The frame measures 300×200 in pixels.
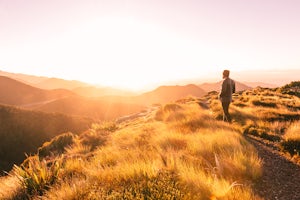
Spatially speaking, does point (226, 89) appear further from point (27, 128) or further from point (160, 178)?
point (27, 128)

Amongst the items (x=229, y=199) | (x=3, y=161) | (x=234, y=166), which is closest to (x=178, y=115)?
(x=234, y=166)

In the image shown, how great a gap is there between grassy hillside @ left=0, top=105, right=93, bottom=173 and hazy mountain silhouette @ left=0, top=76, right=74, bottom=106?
64.1 metres

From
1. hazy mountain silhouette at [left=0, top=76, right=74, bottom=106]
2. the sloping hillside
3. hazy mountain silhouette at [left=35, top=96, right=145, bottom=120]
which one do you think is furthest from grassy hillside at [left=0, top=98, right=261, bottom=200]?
hazy mountain silhouette at [left=0, top=76, right=74, bottom=106]

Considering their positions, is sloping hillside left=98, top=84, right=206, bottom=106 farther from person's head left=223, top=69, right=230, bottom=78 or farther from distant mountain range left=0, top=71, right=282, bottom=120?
person's head left=223, top=69, right=230, bottom=78

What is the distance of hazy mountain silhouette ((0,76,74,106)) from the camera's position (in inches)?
4813

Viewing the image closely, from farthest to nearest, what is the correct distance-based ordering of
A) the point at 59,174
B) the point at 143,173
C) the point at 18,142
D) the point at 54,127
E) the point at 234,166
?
the point at 54,127 < the point at 18,142 < the point at 59,174 < the point at 234,166 < the point at 143,173

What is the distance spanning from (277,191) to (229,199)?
127cm

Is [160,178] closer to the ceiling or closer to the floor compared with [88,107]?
closer to the ceiling

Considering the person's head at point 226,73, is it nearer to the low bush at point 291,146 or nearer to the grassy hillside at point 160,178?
the grassy hillside at point 160,178

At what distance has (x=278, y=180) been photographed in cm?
389

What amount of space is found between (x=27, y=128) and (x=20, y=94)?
8189 centimetres

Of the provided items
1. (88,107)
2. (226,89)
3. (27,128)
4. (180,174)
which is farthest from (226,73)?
(88,107)

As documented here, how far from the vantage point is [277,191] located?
11.4ft

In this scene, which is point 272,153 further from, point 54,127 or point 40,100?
point 40,100
